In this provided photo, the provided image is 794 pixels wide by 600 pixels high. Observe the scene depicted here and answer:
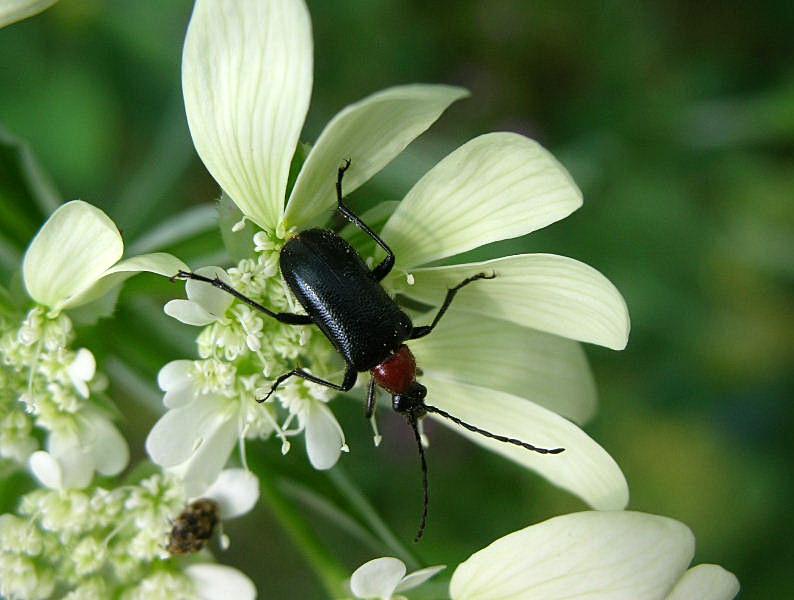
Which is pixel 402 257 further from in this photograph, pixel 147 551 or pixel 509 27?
pixel 509 27

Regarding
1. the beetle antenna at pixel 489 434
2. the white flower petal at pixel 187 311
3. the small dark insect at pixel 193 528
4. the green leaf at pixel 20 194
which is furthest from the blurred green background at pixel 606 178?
the white flower petal at pixel 187 311

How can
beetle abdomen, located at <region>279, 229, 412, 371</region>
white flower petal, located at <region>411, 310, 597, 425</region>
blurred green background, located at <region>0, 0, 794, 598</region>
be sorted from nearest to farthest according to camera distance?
beetle abdomen, located at <region>279, 229, 412, 371</region>, white flower petal, located at <region>411, 310, 597, 425</region>, blurred green background, located at <region>0, 0, 794, 598</region>

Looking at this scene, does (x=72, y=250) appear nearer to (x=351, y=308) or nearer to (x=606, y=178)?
(x=351, y=308)

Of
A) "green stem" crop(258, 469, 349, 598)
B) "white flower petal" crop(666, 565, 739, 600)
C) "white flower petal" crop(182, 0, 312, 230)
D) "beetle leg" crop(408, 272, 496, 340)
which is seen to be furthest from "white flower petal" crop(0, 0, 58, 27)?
"white flower petal" crop(666, 565, 739, 600)

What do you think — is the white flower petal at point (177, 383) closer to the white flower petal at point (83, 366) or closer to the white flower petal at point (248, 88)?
the white flower petal at point (83, 366)

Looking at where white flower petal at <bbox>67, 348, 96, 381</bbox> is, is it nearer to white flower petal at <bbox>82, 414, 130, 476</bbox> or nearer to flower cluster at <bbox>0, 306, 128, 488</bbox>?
flower cluster at <bbox>0, 306, 128, 488</bbox>

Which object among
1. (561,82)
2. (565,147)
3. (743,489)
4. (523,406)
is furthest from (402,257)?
(743,489)
